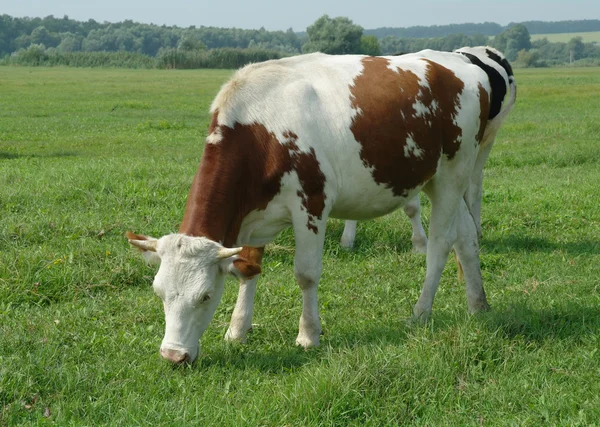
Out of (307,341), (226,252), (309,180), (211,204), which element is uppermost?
(309,180)

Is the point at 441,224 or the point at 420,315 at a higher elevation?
the point at 441,224

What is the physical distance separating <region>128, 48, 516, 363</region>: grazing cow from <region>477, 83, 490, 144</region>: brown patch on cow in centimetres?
1

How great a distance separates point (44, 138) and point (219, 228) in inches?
657

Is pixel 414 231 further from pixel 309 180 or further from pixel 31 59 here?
pixel 31 59

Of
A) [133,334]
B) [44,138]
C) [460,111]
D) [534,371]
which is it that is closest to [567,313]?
[534,371]

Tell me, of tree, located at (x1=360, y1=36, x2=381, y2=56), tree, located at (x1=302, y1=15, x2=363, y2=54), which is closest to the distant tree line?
tree, located at (x1=360, y1=36, x2=381, y2=56)

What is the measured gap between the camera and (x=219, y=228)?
567 centimetres

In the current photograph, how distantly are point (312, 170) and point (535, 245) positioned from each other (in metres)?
4.43

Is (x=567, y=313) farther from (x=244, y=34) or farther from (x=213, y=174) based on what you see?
(x=244, y=34)

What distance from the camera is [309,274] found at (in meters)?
6.10

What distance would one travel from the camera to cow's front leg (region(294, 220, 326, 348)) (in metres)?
6.04

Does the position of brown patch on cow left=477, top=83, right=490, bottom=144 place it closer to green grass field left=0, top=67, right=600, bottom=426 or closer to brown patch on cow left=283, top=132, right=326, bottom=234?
green grass field left=0, top=67, right=600, bottom=426

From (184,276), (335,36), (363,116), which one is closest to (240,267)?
(184,276)

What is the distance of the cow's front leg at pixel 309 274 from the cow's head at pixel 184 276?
2.26 feet
